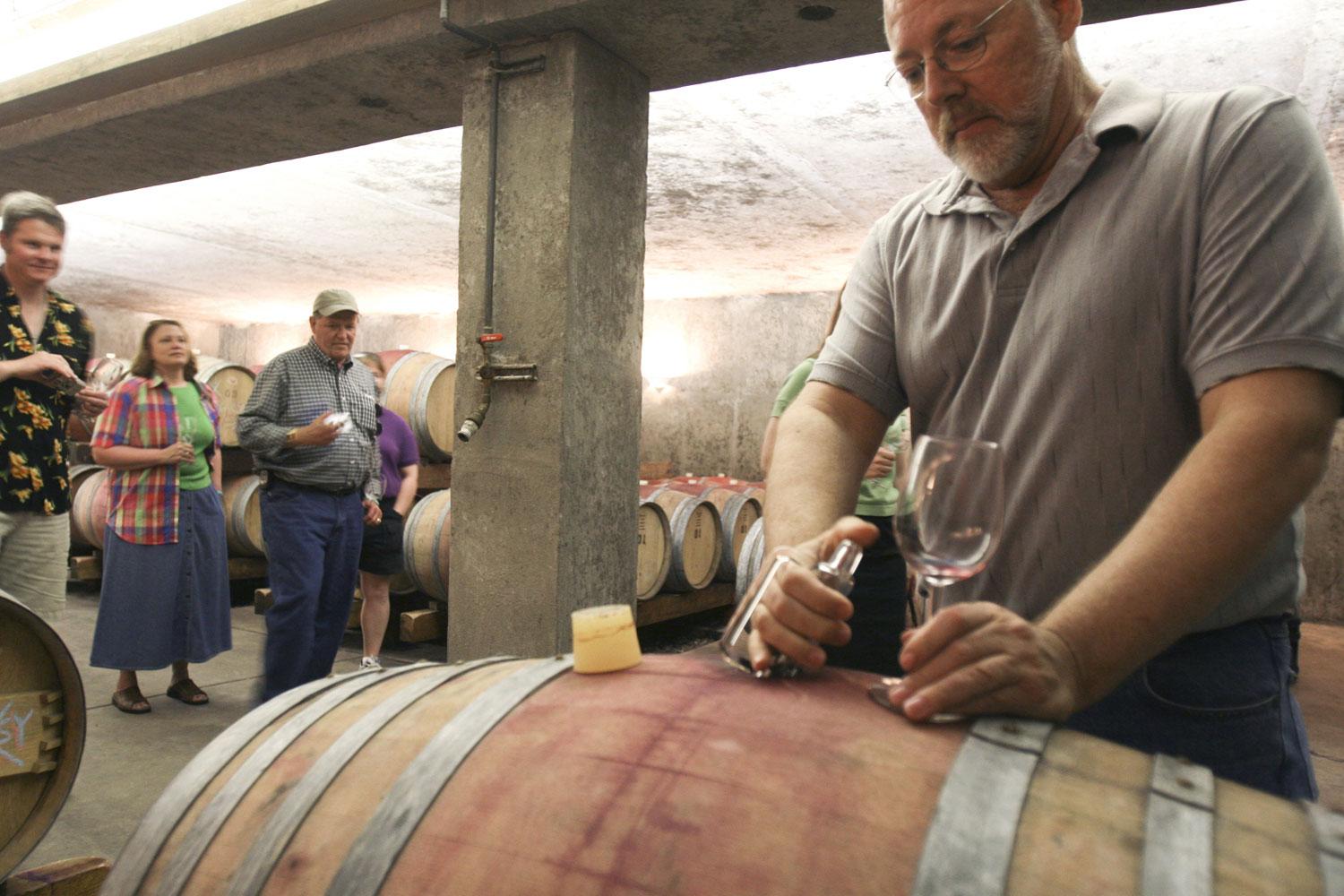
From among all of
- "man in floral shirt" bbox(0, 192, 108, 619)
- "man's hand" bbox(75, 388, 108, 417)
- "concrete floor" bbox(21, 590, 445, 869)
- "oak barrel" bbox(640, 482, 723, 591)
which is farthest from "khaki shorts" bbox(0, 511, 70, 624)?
"oak barrel" bbox(640, 482, 723, 591)

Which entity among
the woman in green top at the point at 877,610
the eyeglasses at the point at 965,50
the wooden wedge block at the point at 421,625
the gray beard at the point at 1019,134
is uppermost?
the eyeglasses at the point at 965,50

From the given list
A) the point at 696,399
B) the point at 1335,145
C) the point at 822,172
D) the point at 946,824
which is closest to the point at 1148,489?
the point at 946,824

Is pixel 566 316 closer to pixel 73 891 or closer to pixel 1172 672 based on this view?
pixel 73 891

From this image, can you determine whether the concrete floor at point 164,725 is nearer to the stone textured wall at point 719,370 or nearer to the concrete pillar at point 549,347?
the concrete pillar at point 549,347

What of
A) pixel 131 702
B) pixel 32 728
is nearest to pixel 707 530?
pixel 131 702

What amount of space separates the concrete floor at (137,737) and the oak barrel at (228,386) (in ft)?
5.30

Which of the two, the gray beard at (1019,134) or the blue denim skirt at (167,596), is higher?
the gray beard at (1019,134)

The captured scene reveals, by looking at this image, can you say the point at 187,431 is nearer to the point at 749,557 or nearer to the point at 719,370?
the point at 749,557

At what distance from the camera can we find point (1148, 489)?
117 centimetres

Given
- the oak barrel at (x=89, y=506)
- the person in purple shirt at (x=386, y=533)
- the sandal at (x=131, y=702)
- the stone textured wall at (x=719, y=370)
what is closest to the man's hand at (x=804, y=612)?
the person in purple shirt at (x=386, y=533)

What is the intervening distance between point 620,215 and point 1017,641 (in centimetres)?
338

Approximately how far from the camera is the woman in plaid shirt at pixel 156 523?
423cm

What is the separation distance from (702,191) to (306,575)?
466cm

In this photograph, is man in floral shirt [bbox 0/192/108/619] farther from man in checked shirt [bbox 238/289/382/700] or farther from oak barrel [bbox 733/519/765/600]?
oak barrel [bbox 733/519/765/600]
